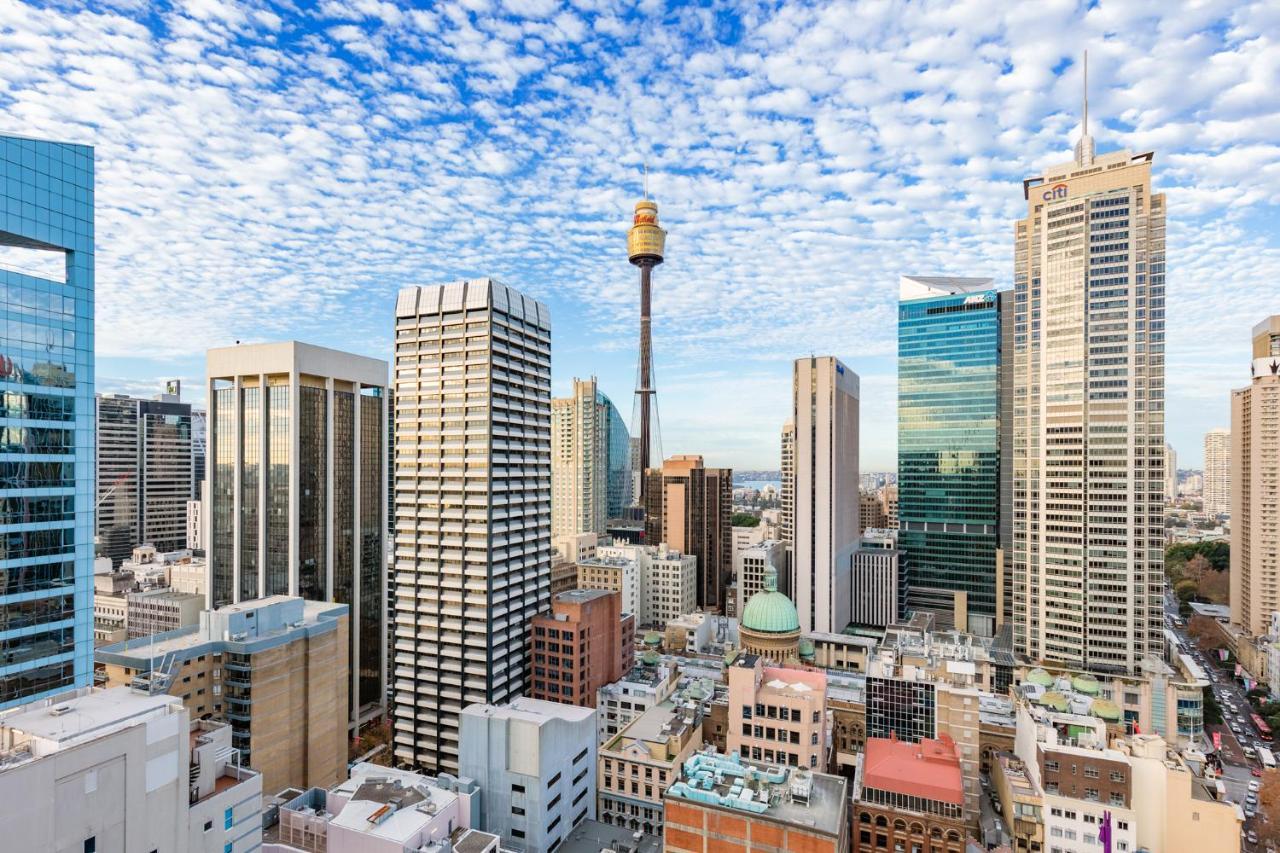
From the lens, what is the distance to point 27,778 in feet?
68.0

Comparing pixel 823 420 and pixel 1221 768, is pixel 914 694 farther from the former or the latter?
pixel 823 420

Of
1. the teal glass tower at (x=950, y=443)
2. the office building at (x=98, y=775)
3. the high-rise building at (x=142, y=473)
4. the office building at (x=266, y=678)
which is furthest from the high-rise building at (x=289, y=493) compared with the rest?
the teal glass tower at (x=950, y=443)

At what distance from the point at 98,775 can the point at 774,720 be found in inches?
1896

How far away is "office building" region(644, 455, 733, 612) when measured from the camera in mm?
162125

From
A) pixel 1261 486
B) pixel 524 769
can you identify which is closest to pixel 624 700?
pixel 524 769

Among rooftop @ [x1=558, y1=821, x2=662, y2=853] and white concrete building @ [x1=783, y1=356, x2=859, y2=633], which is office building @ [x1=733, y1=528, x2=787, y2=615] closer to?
white concrete building @ [x1=783, y1=356, x2=859, y2=633]

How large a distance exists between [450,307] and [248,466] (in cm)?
4410

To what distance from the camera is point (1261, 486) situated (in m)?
111

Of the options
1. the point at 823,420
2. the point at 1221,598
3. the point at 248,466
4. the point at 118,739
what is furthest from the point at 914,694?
the point at 1221,598

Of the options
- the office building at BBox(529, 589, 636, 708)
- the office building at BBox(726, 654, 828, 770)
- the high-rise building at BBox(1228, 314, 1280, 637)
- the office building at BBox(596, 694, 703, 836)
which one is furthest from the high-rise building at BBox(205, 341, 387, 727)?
the high-rise building at BBox(1228, 314, 1280, 637)

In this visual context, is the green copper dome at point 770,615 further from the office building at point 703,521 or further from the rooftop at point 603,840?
the office building at point 703,521

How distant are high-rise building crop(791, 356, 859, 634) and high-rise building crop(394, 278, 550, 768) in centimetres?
5612

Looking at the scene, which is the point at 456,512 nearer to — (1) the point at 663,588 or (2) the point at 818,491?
(2) the point at 818,491

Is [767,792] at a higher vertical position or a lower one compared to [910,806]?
higher
